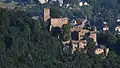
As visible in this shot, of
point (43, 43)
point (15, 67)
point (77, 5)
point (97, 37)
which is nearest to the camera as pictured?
point (15, 67)

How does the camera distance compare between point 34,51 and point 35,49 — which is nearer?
point 34,51

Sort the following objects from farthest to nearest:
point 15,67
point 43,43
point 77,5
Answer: point 77,5
point 43,43
point 15,67

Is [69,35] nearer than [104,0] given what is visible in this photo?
Yes

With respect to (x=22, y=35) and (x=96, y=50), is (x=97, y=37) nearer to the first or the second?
(x=96, y=50)

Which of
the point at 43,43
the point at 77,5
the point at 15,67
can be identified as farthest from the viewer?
the point at 77,5

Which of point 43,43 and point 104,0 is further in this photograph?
point 104,0

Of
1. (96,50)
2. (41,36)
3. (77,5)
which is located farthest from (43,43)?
(77,5)

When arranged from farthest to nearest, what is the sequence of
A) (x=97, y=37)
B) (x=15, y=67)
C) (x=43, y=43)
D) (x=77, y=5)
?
(x=77, y=5)
(x=97, y=37)
(x=43, y=43)
(x=15, y=67)

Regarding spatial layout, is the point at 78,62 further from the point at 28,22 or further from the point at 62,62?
the point at 28,22
